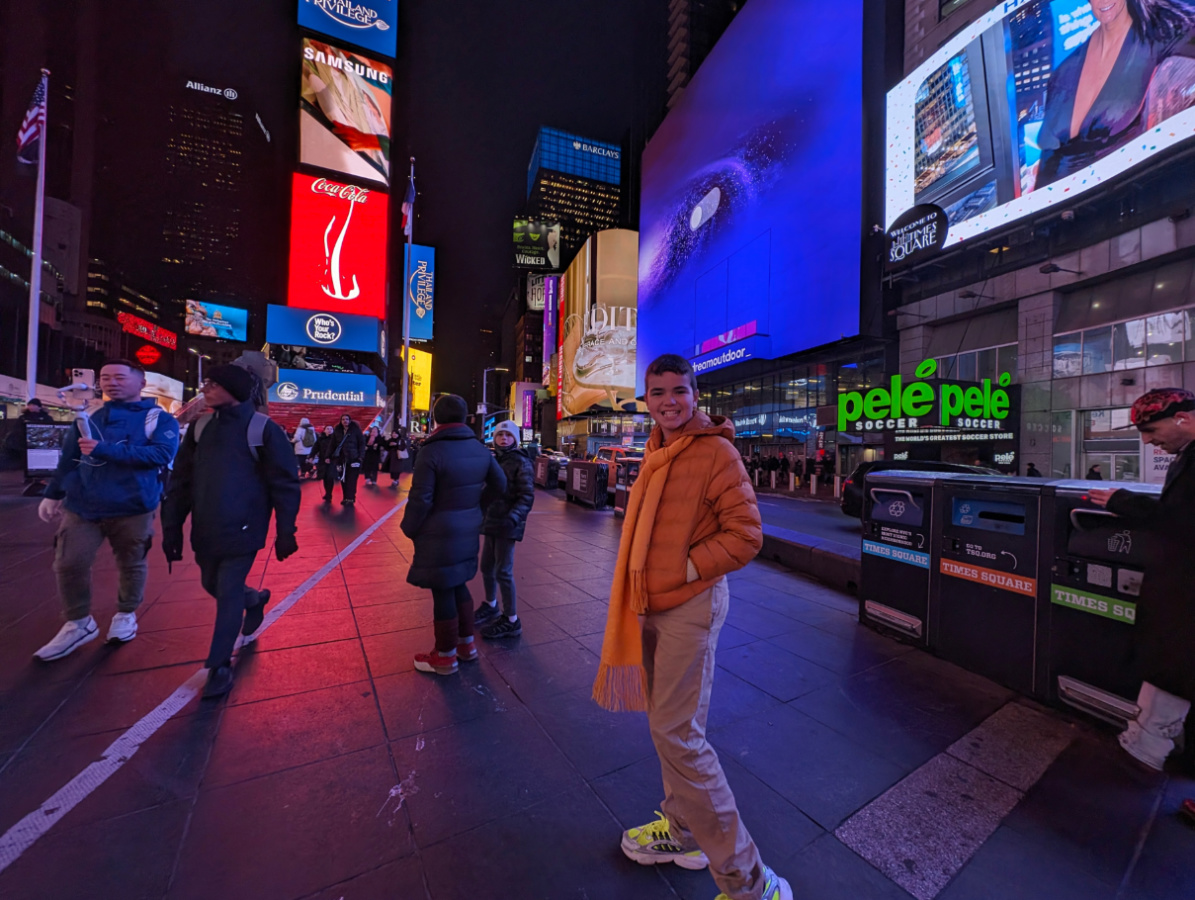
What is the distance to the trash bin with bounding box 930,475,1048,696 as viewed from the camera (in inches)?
129

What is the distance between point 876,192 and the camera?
872 inches

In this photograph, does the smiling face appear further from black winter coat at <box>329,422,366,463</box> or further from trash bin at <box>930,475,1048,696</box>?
black winter coat at <box>329,422,366,463</box>

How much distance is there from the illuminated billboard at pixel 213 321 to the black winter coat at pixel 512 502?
196 ft

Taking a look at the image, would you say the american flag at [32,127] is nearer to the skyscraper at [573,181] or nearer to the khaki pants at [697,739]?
the khaki pants at [697,739]

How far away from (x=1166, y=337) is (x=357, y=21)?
46.6m

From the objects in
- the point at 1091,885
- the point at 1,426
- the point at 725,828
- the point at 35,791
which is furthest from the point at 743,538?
the point at 1,426

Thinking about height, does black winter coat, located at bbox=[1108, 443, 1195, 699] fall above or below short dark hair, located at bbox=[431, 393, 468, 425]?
below

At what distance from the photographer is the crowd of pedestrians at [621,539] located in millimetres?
1702

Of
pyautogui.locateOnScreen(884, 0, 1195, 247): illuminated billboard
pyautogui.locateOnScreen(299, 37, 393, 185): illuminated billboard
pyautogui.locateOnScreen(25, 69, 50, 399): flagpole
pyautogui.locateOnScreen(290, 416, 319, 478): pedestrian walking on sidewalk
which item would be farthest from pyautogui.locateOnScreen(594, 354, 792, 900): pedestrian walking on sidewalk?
pyautogui.locateOnScreen(299, 37, 393, 185): illuminated billboard

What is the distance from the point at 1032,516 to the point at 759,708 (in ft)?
7.74

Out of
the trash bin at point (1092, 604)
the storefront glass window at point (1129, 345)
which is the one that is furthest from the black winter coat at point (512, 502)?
the storefront glass window at point (1129, 345)

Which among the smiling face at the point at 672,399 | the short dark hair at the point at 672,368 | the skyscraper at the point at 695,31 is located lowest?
the smiling face at the point at 672,399

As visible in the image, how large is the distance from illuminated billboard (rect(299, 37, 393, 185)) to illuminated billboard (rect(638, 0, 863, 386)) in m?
22.6

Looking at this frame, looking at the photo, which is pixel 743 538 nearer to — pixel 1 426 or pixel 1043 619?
pixel 1043 619
